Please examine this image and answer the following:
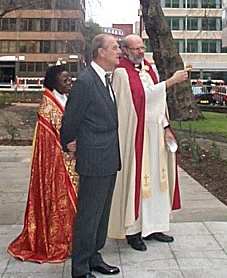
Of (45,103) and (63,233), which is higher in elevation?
(45,103)

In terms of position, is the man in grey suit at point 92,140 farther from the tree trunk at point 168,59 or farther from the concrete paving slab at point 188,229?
the tree trunk at point 168,59

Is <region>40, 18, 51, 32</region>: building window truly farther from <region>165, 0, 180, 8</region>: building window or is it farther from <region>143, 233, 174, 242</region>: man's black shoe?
<region>143, 233, 174, 242</region>: man's black shoe

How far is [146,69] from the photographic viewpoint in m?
6.07

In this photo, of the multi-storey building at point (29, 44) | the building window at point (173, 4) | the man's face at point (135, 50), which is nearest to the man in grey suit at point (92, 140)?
the man's face at point (135, 50)

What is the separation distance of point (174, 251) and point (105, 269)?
0.95 meters

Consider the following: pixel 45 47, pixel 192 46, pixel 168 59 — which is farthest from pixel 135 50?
pixel 192 46

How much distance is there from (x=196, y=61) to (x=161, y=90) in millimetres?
93134

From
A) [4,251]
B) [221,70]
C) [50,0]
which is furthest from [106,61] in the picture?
[221,70]

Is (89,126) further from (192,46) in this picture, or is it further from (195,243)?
(192,46)

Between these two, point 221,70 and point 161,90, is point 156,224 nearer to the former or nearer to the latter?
point 161,90

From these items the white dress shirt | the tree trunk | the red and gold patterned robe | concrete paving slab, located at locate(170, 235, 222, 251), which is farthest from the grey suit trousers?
the tree trunk

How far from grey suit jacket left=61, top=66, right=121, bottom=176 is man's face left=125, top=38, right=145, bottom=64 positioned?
108 cm

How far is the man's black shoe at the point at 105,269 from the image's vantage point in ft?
17.3

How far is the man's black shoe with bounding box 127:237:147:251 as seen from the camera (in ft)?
19.8
